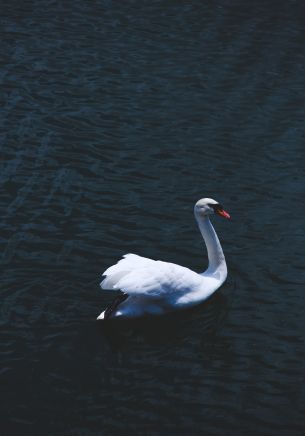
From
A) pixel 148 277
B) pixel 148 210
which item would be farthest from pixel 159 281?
pixel 148 210

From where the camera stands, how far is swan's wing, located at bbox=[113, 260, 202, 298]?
657 inches

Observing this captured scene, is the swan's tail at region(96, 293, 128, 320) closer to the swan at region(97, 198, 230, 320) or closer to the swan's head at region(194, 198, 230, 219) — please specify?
the swan at region(97, 198, 230, 320)

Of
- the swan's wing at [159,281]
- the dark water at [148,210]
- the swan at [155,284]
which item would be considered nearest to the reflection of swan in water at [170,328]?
the dark water at [148,210]

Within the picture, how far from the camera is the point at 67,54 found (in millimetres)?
31203

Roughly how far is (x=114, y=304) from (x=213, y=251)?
2.82 meters

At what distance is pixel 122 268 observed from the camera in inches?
668

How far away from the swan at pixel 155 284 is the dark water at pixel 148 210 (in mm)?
325

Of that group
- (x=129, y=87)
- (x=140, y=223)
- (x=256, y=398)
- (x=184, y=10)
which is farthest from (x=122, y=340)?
(x=184, y=10)

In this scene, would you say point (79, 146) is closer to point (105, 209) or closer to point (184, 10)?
point (105, 209)

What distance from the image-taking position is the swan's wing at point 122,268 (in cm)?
1669

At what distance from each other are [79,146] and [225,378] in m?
10.5

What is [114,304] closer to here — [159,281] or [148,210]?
[159,281]

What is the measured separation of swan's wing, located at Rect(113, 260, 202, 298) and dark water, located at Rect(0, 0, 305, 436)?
1.98 ft

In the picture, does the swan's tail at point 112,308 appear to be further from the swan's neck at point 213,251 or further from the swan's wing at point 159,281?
the swan's neck at point 213,251
